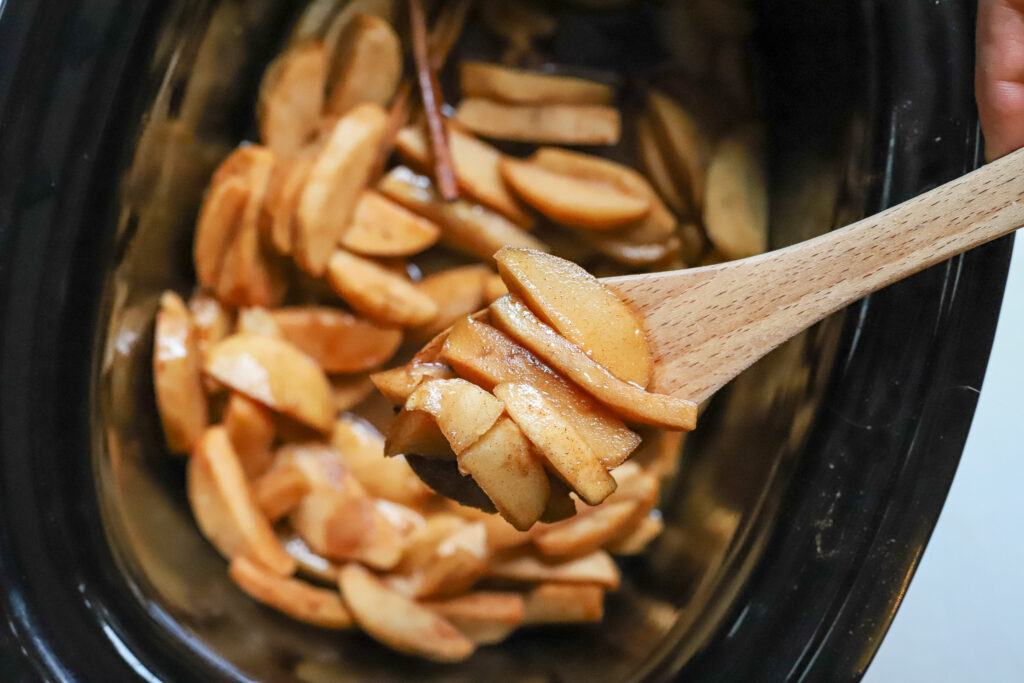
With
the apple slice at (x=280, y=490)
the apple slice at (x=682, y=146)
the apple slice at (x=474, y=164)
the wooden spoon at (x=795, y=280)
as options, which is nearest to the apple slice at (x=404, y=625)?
the apple slice at (x=280, y=490)

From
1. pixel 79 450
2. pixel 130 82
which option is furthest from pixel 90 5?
pixel 79 450

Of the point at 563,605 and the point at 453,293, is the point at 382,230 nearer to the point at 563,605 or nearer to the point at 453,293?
the point at 453,293

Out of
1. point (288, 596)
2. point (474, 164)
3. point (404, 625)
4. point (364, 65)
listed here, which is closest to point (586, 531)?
point (404, 625)

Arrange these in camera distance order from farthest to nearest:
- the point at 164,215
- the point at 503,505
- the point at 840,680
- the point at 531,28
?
1. the point at 531,28
2. the point at 164,215
3. the point at 840,680
4. the point at 503,505

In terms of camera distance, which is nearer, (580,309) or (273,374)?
(580,309)

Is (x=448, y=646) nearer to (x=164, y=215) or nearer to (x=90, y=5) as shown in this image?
(x=164, y=215)

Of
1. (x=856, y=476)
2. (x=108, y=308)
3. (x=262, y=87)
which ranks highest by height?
(x=262, y=87)
